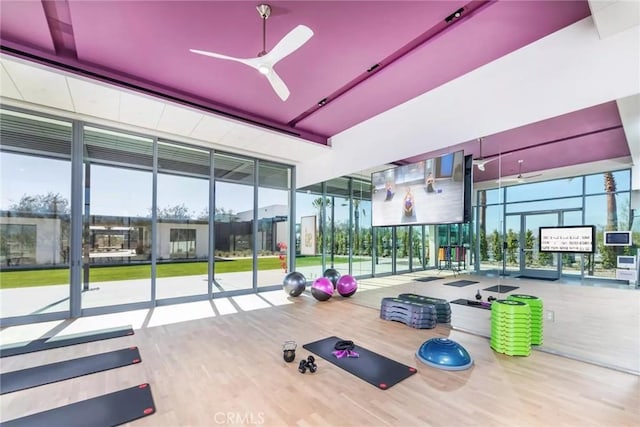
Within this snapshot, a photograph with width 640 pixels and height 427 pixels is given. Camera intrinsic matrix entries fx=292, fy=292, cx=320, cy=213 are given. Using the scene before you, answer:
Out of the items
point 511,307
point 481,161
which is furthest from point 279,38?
point 511,307

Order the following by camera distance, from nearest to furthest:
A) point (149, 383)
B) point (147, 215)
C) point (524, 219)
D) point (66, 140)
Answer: point (149, 383) → point (524, 219) → point (66, 140) → point (147, 215)

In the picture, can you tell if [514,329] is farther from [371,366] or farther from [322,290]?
[322,290]

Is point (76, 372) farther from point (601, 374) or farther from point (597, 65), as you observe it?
point (597, 65)

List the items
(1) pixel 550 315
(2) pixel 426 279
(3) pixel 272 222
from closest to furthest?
(1) pixel 550 315 < (2) pixel 426 279 < (3) pixel 272 222

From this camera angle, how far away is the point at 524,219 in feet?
13.3

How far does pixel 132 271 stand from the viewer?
5934mm

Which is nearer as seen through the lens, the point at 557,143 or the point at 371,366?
the point at 371,366

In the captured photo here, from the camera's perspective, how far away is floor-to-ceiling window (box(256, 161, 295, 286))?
7.62 metres

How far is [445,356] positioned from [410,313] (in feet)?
4.99

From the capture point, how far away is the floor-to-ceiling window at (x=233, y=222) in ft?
22.8

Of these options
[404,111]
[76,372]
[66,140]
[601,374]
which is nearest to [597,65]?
[404,111]

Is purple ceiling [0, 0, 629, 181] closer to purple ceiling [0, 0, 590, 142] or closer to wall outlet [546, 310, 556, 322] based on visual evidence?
purple ceiling [0, 0, 590, 142]

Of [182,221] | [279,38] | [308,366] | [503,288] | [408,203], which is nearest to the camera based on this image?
[308,366]

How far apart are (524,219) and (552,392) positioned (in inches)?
85.4
